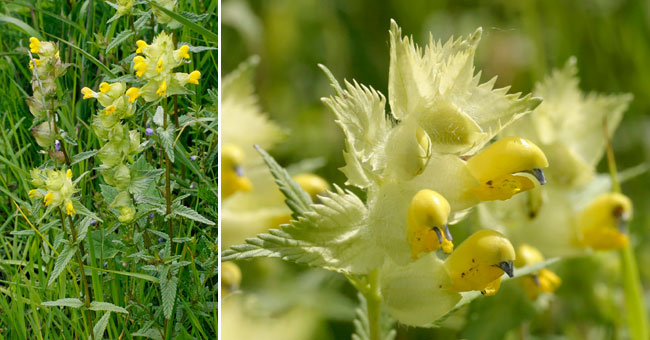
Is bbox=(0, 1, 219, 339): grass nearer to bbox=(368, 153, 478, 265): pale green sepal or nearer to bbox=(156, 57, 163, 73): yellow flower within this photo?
bbox=(156, 57, 163, 73): yellow flower

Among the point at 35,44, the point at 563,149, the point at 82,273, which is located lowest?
the point at 82,273

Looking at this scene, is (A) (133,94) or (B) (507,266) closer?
(B) (507,266)

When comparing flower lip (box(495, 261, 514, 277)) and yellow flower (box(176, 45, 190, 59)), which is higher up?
yellow flower (box(176, 45, 190, 59))

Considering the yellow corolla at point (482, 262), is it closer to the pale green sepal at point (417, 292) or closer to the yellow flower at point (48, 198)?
the pale green sepal at point (417, 292)

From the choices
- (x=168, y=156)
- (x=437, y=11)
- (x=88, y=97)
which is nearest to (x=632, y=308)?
(x=168, y=156)

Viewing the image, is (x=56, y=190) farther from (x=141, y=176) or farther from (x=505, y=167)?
(x=505, y=167)

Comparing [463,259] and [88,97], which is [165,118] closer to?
[88,97]

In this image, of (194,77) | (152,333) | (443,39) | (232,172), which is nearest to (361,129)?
(232,172)

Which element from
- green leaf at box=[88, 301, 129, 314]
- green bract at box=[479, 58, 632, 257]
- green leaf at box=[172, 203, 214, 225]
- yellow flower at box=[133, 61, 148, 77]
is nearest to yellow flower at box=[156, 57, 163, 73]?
yellow flower at box=[133, 61, 148, 77]
